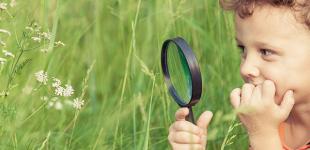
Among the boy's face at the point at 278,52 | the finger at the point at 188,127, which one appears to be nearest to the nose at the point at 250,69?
the boy's face at the point at 278,52

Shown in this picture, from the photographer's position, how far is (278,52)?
3.09 m

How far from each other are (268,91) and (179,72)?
0.27m

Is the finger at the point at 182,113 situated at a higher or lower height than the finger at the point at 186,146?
higher

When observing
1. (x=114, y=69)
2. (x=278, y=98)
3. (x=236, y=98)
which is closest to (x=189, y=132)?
(x=236, y=98)

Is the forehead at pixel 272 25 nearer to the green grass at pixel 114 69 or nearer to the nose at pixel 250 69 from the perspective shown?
the nose at pixel 250 69

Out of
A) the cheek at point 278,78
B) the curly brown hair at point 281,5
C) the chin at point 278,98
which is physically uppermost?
the curly brown hair at point 281,5

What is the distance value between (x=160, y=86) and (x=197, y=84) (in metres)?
0.98

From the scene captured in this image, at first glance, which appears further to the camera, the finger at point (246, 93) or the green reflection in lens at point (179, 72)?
the finger at point (246, 93)

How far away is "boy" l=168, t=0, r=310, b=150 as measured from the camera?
3.04m

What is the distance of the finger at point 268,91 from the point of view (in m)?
3.02

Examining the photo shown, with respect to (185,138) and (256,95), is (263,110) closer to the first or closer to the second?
(256,95)

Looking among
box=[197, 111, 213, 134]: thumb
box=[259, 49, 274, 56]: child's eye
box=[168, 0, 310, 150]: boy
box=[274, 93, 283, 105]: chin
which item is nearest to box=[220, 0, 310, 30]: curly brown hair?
box=[168, 0, 310, 150]: boy

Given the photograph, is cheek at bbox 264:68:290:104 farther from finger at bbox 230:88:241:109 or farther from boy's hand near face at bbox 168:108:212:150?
boy's hand near face at bbox 168:108:212:150

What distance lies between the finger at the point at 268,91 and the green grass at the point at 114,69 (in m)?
0.43
